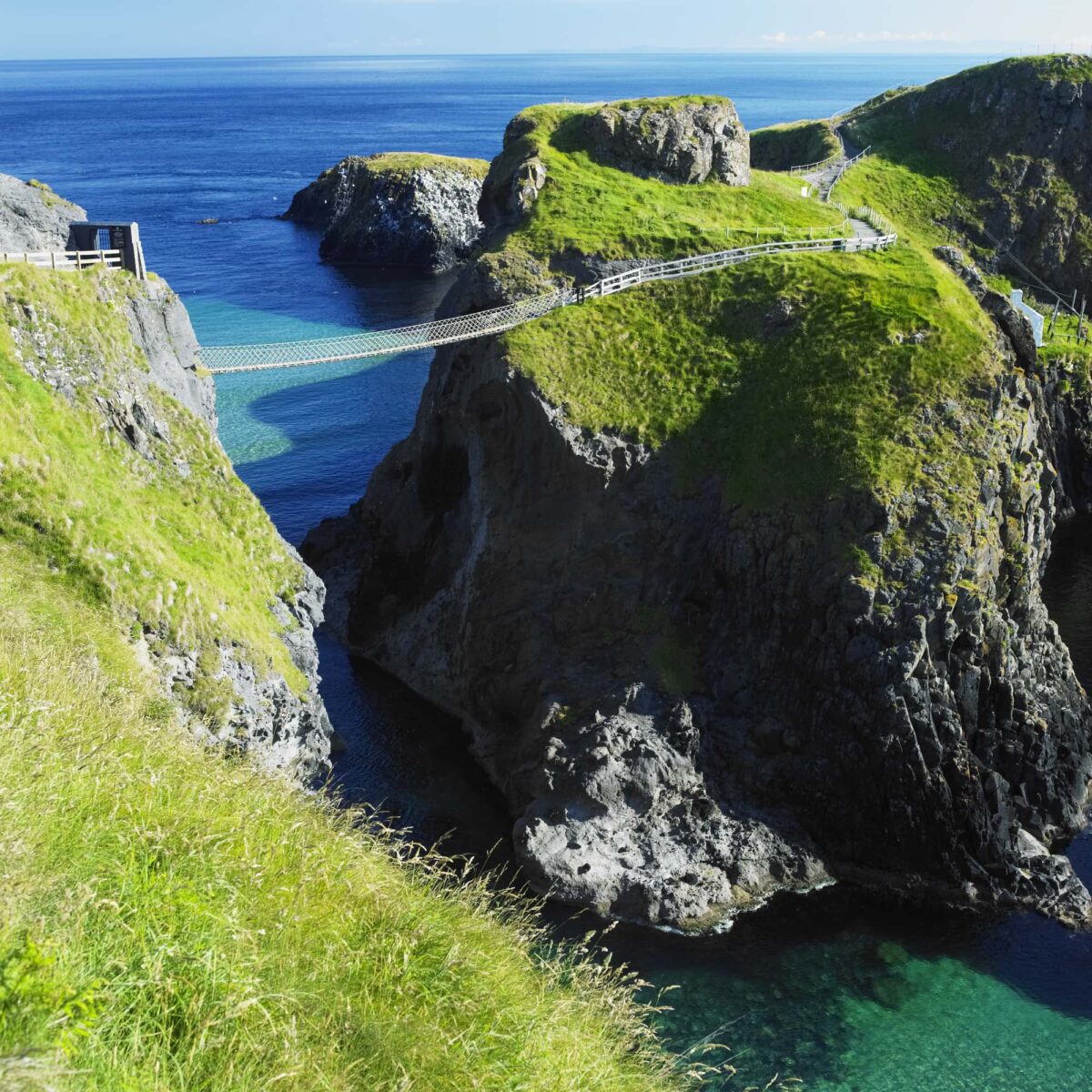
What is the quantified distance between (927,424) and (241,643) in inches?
1140

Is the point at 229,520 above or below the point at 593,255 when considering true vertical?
below

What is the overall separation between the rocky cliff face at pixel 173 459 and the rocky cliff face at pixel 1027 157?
232ft

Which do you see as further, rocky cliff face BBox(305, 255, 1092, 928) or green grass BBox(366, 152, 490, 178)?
green grass BBox(366, 152, 490, 178)

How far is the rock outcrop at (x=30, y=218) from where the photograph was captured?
35344 millimetres

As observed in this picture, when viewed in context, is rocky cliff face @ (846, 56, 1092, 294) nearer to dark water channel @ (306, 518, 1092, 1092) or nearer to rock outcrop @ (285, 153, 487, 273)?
rock outcrop @ (285, 153, 487, 273)

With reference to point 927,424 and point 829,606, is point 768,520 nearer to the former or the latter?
point 829,606

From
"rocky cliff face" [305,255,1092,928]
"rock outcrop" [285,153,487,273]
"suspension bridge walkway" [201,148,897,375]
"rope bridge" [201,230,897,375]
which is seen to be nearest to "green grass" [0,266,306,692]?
"suspension bridge walkway" [201,148,897,375]

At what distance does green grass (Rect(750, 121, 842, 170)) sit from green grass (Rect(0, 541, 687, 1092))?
3676 inches

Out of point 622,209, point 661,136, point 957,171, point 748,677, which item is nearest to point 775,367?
point 748,677

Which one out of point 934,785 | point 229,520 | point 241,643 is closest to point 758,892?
point 934,785

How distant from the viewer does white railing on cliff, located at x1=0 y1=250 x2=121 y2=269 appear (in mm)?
32844

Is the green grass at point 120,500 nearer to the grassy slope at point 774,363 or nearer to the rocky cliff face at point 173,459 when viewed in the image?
the rocky cliff face at point 173,459

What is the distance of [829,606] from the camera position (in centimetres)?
3966

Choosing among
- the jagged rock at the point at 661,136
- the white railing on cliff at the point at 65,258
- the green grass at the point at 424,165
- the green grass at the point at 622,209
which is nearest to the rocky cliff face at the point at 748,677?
the green grass at the point at 622,209
